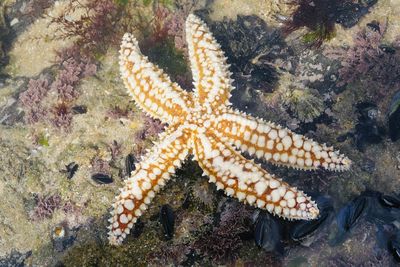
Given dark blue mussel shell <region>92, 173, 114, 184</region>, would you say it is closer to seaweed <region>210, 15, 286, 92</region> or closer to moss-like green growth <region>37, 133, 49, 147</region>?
moss-like green growth <region>37, 133, 49, 147</region>

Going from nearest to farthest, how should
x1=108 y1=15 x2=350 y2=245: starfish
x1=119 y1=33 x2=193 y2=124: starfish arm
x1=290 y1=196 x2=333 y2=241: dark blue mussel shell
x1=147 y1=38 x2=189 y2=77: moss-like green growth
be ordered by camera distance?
x1=108 y1=15 x2=350 y2=245: starfish
x1=290 y1=196 x2=333 y2=241: dark blue mussel shell
x1=119 y1=33 x2=193 y2=124: starfish arm
x1=147 y1=38 x2=189 y2=77: moss-like green growth

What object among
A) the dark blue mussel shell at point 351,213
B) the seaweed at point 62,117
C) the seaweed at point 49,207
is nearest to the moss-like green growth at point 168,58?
the seaweed at point 62,117

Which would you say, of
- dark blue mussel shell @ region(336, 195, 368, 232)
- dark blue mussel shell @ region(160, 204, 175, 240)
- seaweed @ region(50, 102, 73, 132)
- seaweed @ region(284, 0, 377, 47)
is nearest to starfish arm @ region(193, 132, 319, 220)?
dark blue mussel shell @ region(160, 204, 175, 240)

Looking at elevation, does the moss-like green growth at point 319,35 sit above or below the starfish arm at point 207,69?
below

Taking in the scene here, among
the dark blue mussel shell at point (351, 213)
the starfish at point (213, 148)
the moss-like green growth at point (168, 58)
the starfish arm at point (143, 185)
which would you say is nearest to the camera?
the starfish at point (213, 148)

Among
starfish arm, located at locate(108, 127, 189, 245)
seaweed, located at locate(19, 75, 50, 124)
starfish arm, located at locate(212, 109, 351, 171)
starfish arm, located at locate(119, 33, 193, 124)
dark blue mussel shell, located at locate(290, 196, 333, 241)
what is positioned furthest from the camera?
seaweed, located at locate(19, 75, 50, 124)

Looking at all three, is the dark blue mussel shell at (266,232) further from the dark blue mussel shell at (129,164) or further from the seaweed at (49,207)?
the seaweed at (49,207)

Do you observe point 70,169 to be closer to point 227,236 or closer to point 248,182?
→ point 227,236
